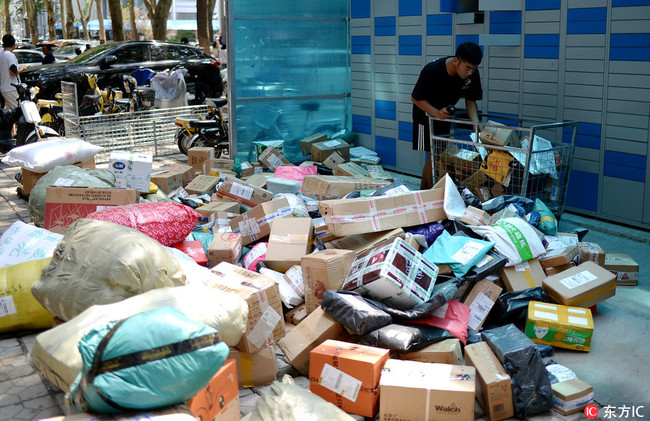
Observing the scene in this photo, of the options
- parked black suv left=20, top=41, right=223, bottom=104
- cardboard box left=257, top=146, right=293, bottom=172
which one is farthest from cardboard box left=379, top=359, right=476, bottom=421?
parked black suv left=20, top=41, right=223, bottom=104

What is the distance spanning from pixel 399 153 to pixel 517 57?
80.5 inches

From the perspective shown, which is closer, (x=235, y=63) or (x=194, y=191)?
(x=194, y=191)

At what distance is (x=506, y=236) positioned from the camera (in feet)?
14.4

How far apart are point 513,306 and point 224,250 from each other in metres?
2.00

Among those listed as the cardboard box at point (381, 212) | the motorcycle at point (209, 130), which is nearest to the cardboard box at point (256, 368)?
the cardboard box at point (381, 212)

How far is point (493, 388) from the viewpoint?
3.18 metres

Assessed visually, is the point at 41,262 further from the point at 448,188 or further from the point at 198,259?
the point at 448,188

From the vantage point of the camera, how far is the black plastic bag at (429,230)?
479 centimetres

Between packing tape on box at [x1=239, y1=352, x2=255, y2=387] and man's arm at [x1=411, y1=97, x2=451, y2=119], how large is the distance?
3216 mm

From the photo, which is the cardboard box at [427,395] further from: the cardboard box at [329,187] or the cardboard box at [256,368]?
the cardboard box at [329,187]

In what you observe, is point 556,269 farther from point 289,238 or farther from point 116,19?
point 116,19

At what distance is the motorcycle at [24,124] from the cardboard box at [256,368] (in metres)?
6.22

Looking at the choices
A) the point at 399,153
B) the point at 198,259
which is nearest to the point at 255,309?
the point at 198,259

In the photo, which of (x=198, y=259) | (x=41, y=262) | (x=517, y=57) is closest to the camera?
(x=41, y=262)
